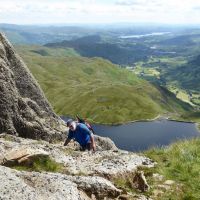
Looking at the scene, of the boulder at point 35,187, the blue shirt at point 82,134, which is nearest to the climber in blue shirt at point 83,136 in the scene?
the blue shirt at point 82,134

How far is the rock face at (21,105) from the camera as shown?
123ft

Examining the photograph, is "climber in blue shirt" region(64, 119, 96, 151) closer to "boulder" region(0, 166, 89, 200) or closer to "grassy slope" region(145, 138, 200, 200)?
"grassy slope" region(145, 138, 200, 200)

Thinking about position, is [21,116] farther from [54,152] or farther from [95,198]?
[95,198]

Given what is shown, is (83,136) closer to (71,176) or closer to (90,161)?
(90,161)

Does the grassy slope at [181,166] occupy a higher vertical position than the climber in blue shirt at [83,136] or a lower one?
higher

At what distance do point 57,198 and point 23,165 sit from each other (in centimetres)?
573

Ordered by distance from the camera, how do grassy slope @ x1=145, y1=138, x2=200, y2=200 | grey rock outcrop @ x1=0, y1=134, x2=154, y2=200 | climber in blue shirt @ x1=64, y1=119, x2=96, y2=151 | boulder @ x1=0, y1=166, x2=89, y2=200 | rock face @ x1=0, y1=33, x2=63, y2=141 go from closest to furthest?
1. boulder @ x1=0, y1=166, x2=89, y2=200
2. grey rock outcrop @ x1=0, y1=134, x2=154, y2=200
3. grassy slope @ x1=145, y1=138, x2=200, y2=200
4. climber in blue shirt @ x1=64, y1=119, x2=96, y2=151
5. rock face @ x1=0, y1=33, x2=63, y2=141

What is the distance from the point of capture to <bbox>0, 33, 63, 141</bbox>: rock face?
123ft

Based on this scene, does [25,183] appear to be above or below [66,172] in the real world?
above

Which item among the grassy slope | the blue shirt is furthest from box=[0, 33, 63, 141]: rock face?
the grassy slope

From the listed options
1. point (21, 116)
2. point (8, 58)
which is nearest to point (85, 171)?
point (21, 116)

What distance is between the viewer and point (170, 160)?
24.4m

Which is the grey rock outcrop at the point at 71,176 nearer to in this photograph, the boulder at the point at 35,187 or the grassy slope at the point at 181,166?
the boulder at the point at 35,187

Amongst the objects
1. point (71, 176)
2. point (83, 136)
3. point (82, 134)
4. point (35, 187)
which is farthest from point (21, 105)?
point (35, 187)
